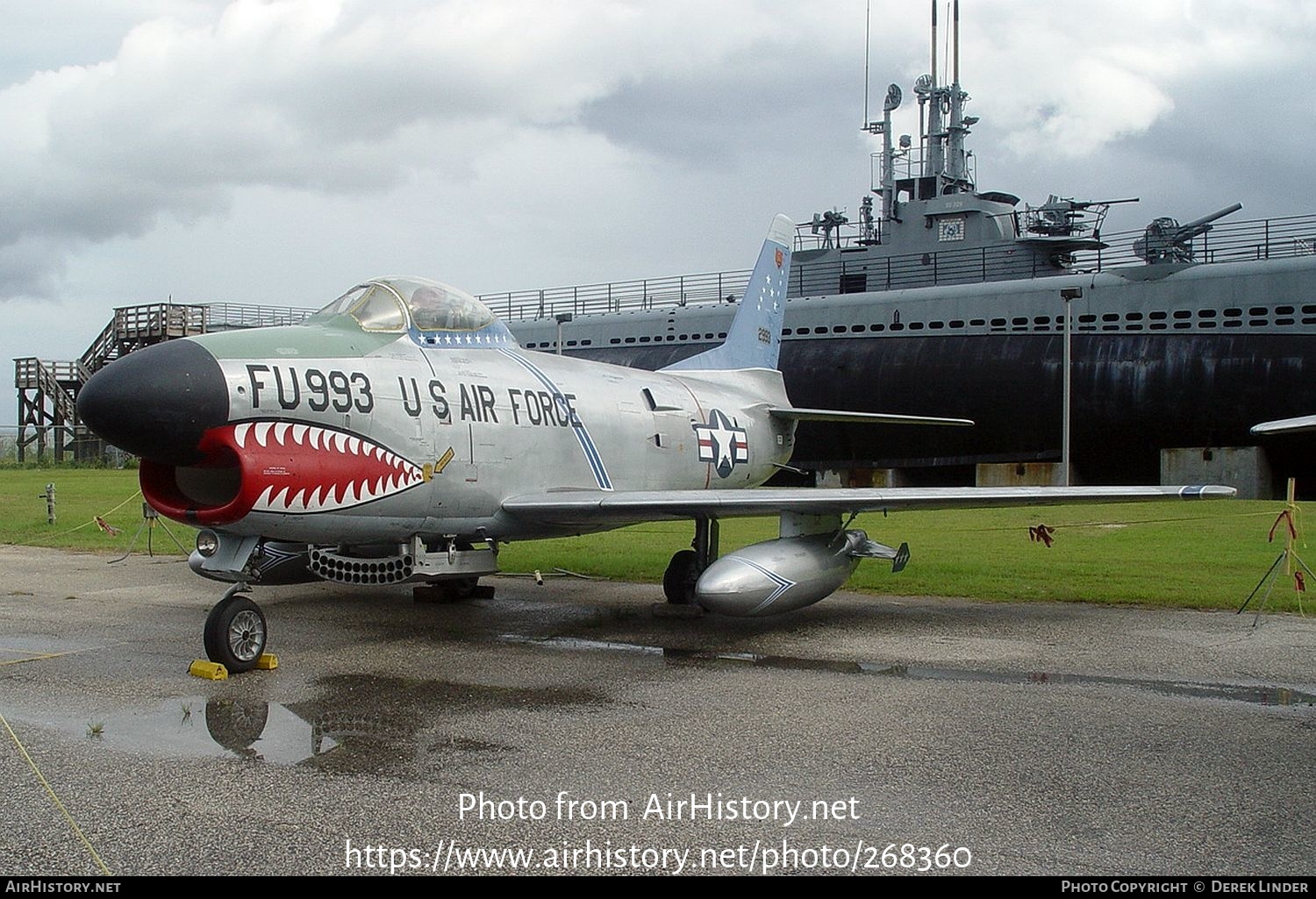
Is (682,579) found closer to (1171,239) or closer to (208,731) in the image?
(208,731)

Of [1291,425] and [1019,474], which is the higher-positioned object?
[1291,425]

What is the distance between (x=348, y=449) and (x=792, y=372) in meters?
23.5

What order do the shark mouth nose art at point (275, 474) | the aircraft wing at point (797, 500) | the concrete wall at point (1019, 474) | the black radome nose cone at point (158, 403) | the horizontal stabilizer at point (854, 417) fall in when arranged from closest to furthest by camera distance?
the black radome nose cone at point (158, 403) → the shark mouth nose art at point (275, 474) → the aircraft wing at point (797, 500) → the horizontal stabilizer at point (854, 417) → the concrete wall at point (1019, 474)

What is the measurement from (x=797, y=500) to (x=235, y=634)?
4546 mm

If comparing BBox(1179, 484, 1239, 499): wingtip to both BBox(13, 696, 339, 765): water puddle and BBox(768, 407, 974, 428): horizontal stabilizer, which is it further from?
BBox(13, 696, 339, 765): water puddle

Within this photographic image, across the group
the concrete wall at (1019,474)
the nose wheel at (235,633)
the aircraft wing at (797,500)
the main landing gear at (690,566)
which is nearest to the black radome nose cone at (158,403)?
the nose wheel at (235,633)

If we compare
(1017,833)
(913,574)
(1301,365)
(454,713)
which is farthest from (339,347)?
(1301,365)

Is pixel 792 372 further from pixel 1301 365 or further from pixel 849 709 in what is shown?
pixel 849 709

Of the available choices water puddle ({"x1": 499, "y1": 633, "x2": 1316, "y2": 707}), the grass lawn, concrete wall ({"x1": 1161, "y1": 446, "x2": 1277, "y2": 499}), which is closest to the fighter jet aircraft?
water puddle ({"x1": 499, "y1": 633, "x2": 1316, "y2": 707})

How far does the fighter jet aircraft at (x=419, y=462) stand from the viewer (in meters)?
7.36

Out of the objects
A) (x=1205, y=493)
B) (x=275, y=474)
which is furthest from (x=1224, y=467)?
(x=275, y=474)

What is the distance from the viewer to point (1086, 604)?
10875 mm

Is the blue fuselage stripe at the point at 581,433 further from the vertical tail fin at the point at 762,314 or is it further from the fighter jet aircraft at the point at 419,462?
the vertical tail fin at the point at 762,314

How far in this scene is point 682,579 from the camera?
11.2 meters
